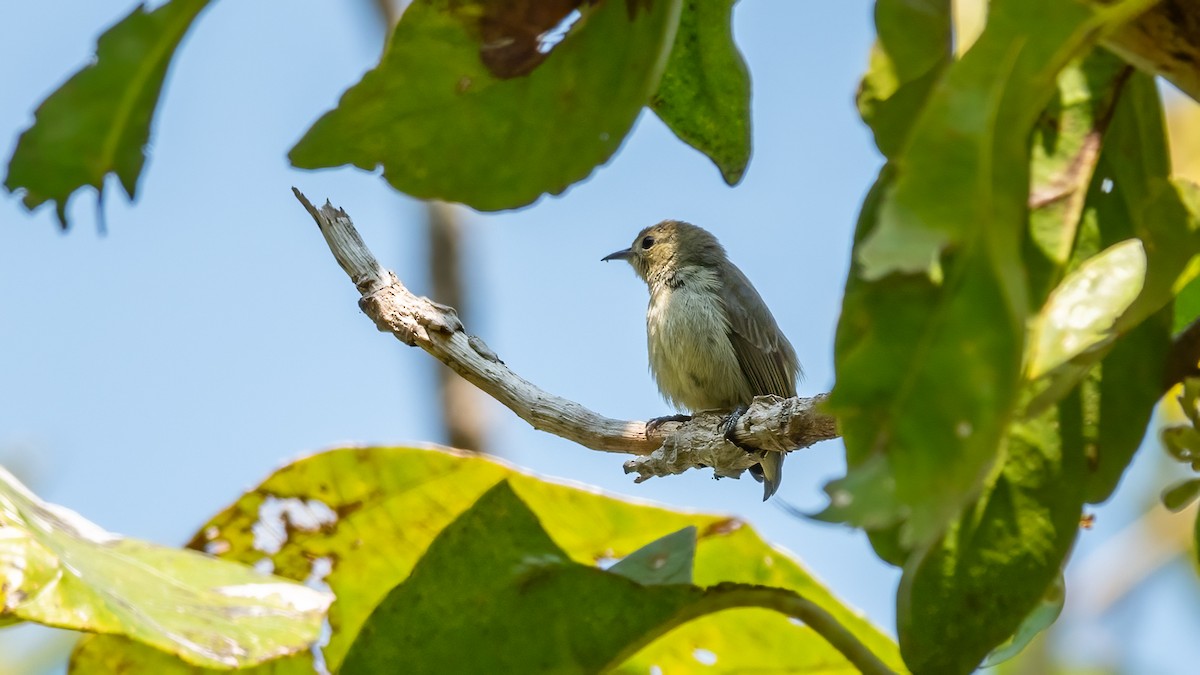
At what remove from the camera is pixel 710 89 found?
200cm

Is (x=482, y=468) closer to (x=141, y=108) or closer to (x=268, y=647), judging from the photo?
(x=268, y=647)

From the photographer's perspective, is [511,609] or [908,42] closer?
[908,42]

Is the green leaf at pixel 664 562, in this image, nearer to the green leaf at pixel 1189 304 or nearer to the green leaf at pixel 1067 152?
the green leaf at pixel 1067 152

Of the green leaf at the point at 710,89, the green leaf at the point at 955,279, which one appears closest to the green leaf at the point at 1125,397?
the green leaf at the point at 955,279

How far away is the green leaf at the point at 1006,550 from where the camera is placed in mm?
1496

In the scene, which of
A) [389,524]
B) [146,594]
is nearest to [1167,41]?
[146,594]

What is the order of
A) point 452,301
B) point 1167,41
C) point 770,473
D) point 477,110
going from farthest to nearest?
point 452,301, point 770,473, point 477,110, point 1167,41

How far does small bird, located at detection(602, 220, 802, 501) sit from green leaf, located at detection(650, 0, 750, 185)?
12.9 feet

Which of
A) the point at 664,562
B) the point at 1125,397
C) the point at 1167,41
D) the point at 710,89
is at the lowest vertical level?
the point at 664,562

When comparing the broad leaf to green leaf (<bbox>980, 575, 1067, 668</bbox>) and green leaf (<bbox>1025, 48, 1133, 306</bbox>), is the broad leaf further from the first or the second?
green leaf (<bbox>1025, 48, 1133, 306</bbox>)

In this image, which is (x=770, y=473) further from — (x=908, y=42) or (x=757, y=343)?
(x=908, y=42)

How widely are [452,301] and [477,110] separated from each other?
740 centimetres

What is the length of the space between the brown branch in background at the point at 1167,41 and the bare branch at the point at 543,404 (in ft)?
4.73

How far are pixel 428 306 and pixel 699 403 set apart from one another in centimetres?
321
